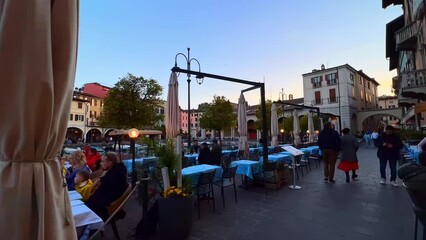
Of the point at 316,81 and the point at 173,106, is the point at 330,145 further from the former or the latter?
the point at 316,81

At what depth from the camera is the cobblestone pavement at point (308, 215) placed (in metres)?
4.35

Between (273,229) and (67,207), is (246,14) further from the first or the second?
(67,207)

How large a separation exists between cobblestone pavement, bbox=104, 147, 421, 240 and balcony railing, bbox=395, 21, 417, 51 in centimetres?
1172

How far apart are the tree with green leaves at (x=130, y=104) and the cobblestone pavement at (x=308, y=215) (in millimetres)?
17016

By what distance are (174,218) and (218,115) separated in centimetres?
2903

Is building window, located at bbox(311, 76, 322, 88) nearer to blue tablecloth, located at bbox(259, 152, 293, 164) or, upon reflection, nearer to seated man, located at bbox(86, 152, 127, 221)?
blue tablecloth, located at bbox(259, 152, 293, 164)

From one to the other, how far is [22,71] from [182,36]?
18.6 metres

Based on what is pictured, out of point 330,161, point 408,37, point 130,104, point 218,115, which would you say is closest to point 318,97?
point 218,115

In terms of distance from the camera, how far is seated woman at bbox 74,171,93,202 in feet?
15.3

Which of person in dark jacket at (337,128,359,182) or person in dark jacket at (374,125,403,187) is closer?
person in dark jacket at (374,125,403,187)

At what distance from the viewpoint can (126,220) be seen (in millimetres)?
5238

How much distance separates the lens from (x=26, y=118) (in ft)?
4.18

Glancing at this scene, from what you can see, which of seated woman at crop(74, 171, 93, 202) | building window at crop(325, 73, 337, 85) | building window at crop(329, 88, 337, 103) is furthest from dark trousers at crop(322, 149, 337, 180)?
building window at crop(325, 73, 337, 85)

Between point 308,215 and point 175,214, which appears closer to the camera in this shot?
point 175,214
